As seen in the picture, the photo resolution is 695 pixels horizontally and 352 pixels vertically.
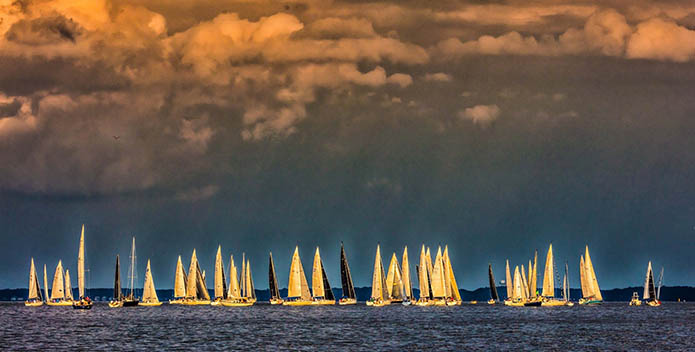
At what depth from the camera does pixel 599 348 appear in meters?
94.8

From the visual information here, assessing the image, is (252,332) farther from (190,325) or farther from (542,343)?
(542,343)

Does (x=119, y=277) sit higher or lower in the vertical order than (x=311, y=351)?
higher

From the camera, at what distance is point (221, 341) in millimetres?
102500

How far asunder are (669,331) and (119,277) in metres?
109

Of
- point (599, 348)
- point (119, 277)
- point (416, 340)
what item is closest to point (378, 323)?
point (416, 340)

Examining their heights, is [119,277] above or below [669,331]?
above

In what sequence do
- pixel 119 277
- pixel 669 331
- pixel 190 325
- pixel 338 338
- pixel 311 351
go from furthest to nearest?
pixel 119 277 → pixel 190 325 → pixel 669 331 → pixel 338 338 → pixel 311 351

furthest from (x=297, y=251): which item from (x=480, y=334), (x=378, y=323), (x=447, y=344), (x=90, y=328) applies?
(x=447, y=344)

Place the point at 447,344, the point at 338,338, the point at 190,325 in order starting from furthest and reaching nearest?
the point at 190,325 < the point at 338,338 < the point at 447,344

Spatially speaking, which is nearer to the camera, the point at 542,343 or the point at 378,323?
the point at 542,343

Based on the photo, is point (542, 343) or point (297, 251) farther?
point (297, 251)

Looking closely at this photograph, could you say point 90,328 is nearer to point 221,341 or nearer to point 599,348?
point 221,341

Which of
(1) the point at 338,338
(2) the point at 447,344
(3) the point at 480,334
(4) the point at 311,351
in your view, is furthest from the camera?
(3) the point at 480,334

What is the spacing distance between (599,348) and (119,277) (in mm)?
119693
